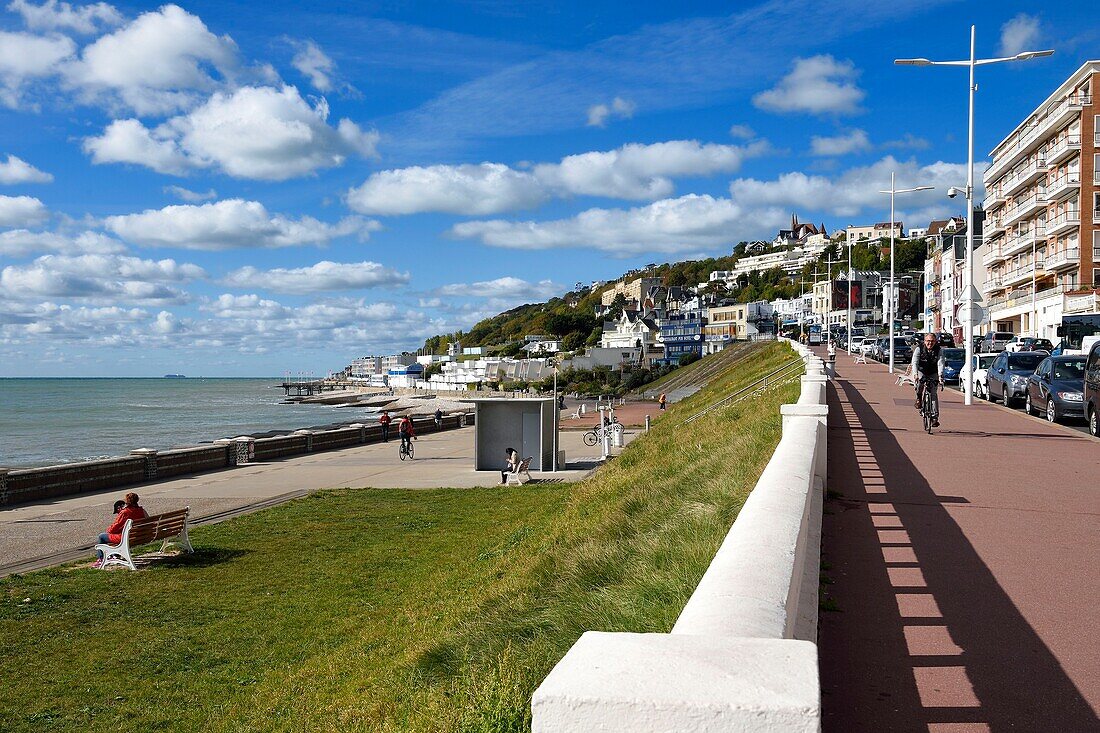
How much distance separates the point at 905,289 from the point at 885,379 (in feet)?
388

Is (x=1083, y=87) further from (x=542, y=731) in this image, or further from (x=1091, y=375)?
(x=542, y=731)

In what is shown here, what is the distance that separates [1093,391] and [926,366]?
3.28 meters

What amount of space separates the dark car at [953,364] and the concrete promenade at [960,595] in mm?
24157

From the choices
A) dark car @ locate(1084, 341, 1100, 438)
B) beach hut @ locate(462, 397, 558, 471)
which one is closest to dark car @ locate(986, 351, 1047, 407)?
dark car @ locate(1084, 341, 1100, 438)

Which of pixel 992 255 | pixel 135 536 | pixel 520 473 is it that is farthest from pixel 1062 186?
pixel 135 536

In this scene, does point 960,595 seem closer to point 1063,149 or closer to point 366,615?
point 366,615

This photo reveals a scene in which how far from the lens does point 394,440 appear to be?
42.0m

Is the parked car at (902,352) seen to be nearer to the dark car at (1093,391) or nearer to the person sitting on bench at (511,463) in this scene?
the person sitting on bench at (511,463)

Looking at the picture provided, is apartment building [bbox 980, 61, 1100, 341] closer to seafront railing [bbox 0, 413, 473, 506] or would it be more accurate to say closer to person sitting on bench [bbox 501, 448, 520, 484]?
person sitting on bench [bbox 501, 448, 520, 484]

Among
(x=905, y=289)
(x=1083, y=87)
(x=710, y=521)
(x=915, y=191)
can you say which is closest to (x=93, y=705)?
(x=710, y=521)

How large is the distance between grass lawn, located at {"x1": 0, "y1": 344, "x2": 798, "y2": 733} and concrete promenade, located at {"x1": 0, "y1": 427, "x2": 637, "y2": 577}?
3144 mm

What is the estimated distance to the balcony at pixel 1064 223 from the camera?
2200 inches

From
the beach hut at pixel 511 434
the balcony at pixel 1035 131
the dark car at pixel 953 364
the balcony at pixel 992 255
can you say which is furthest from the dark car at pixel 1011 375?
the balcony at pixel 992 255

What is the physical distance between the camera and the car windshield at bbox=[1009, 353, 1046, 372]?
78.2ft
